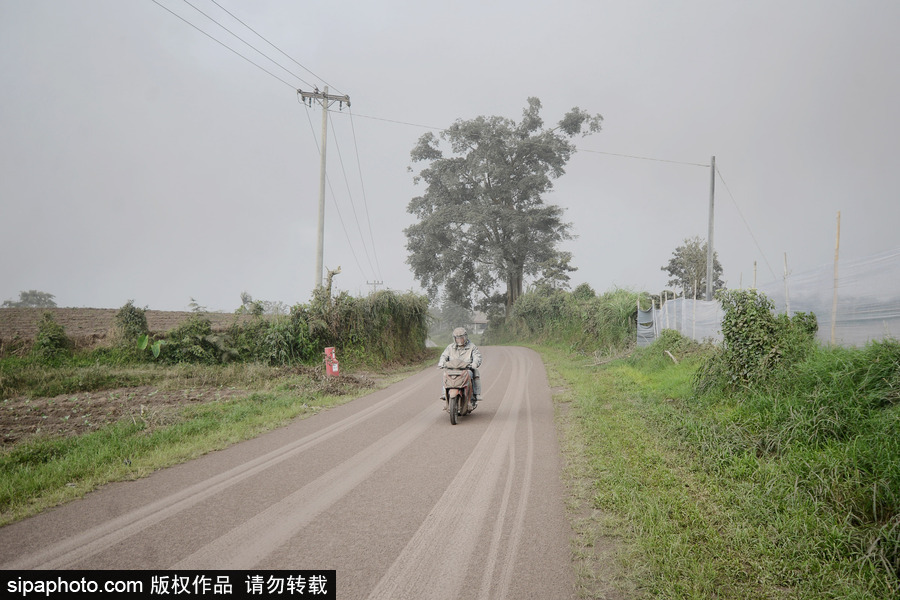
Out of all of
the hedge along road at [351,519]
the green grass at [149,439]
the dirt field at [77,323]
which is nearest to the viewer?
the hedge along road at [351,519]

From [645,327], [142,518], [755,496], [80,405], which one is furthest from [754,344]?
[80,405]

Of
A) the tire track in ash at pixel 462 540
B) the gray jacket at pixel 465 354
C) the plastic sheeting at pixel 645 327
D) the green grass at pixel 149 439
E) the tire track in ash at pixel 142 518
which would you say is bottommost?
the green grass at pixel 149 439

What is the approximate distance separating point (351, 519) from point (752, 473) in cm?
382

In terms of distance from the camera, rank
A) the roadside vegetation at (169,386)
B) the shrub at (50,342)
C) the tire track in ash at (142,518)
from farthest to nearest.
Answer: the shrub at (50,342) → the roadside vegetation at (169,386) → the tire track in ash at (142,518)

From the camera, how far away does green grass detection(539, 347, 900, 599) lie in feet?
9.41

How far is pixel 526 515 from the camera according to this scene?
380 cm

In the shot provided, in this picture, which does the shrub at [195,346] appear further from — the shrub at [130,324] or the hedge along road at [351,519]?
the hedge along road at [351,519]

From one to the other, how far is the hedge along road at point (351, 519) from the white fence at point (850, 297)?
15.5ft

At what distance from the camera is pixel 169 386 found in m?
10.8

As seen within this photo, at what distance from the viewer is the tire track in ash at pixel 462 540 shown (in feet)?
9.06

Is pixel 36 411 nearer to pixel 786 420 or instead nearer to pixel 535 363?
pixel 786 420

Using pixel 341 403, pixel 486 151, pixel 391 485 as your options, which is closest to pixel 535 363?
pixel 341 403

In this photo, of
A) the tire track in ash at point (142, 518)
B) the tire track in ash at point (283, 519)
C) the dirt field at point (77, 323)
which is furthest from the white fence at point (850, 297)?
the dirt field at point (77, 323)

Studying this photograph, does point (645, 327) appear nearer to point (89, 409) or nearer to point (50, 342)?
point (89, 409)
